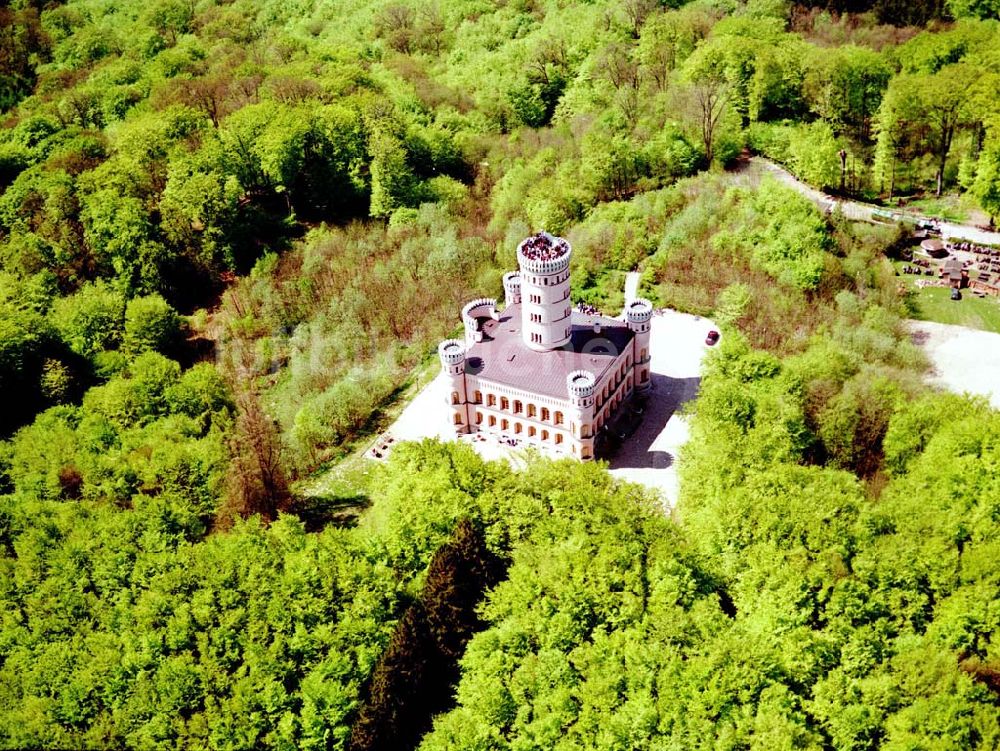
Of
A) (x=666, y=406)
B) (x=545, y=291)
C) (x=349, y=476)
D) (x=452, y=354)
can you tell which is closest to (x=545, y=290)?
(x=545, y=291)

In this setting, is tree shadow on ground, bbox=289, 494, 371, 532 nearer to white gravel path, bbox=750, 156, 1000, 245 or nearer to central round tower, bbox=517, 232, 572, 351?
central round tower, bbox=517, 232, 572, 351

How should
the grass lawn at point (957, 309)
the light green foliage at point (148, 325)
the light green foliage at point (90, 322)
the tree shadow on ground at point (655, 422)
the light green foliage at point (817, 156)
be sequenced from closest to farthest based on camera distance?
the tree shadow on ground at point (655, 422) < the grass lawn at point (957, 309) < the light green foliage at point (90, 322) < the light green foliage at point (148, 325) < the light green foliage at point (817, 156)

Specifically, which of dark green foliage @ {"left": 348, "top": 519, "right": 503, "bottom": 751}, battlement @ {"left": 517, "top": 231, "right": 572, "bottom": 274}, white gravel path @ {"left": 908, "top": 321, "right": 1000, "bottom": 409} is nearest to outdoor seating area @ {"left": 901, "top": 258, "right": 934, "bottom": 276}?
white gravel path @ {"left": 908, "top": 321, "right": 1000, "bottom": 409}

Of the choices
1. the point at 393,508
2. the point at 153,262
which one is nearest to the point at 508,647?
the point at 393,508

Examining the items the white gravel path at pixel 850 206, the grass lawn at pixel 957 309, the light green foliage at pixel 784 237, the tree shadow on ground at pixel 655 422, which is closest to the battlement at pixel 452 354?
the tree shadow on ground at pixel 655 422

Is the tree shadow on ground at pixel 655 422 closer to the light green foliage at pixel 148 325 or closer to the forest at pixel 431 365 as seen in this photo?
the forest at pixel 431 365

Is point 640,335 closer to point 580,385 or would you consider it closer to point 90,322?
point 580,385

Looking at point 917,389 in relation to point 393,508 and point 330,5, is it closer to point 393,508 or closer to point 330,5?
point 393,508
